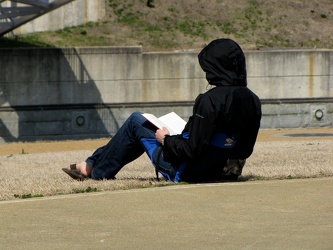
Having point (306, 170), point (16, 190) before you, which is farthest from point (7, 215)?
point (306, 170)

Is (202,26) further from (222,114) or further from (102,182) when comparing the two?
(222,114)

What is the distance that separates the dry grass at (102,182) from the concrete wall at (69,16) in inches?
359

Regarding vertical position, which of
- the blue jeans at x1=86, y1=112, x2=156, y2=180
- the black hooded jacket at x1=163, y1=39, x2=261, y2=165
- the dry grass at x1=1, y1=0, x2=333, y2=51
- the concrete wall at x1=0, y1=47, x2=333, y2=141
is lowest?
the concrete wall at x1=0, y1=47, x2=333, y2=141

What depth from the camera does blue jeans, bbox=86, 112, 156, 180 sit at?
853cm

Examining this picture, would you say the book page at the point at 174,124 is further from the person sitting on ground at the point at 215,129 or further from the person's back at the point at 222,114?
the person's back at the point at 222,114

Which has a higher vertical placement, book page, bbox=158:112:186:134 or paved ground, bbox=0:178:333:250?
book page, bbox=158:112:186:134

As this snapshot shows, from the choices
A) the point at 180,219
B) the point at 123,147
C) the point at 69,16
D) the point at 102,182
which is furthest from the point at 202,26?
the point at 180,219

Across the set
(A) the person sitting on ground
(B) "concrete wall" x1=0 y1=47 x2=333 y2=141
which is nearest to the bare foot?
(A) the person sitting on ground

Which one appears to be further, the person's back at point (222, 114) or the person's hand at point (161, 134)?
the person's hand at point (161, 134)

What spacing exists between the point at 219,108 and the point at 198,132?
0.26 metres

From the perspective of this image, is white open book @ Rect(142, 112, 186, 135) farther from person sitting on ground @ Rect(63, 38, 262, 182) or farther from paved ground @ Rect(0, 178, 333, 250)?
paved ground @ Rect(0, 178, 333, 250)

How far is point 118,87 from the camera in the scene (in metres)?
26.3

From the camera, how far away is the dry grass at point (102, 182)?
27.5 feet

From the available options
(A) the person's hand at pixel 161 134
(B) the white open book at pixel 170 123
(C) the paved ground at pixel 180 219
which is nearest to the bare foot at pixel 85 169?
(B) the white open book at pixel 170 123
